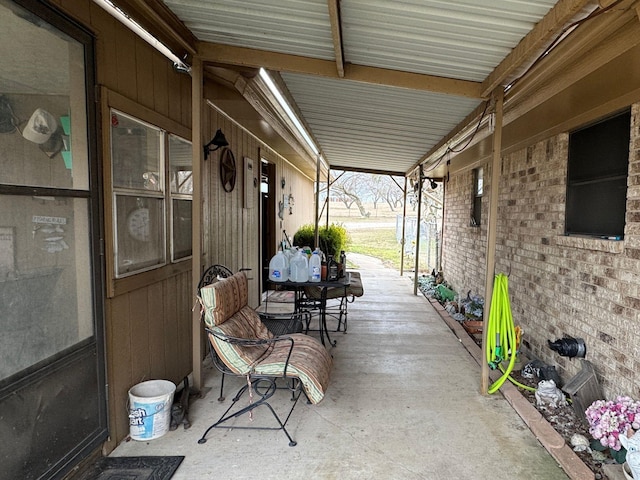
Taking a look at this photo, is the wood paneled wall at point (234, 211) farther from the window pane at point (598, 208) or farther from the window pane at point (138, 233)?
the window pane at point (598, 208)

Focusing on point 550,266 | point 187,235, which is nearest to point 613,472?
point 550,266

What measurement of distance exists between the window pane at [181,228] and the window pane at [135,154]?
35 centimetres

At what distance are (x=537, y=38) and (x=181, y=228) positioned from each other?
2870 millimetres

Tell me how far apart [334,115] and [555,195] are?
104 inches

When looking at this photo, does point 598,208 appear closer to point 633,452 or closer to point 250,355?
point 633,452

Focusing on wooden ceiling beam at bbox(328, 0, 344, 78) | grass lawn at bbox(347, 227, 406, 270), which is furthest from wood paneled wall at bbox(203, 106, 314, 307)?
Answer: grass lawn at bbox(347, 227, 406, 270)

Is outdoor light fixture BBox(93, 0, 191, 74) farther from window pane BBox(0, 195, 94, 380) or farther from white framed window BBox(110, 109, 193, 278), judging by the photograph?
window pane BBox(0, 195, 94, 380)

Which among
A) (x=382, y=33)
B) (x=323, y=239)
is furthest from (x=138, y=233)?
(x=323, y=239)

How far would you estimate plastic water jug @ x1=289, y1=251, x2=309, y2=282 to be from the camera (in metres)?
3.87

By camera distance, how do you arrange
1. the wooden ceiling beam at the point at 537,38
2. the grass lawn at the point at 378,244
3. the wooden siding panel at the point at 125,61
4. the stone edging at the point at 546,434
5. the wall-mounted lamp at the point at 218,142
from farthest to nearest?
1. the grass lawn at the point at 378,244
2. the wall-mounted lamp at the point at 218,142
3. the wooden siding panel at the point at 125,61
4. the stone edging at the point at 546,434
5. the wooden ceiling beam at the point at 537,38

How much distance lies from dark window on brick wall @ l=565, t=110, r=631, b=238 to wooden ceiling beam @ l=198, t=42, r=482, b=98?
1.05 m

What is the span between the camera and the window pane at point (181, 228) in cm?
315

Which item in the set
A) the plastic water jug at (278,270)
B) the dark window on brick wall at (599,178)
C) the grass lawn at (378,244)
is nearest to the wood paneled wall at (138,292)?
the plastic water jug at (278,270)

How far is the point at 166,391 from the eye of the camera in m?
2.57
